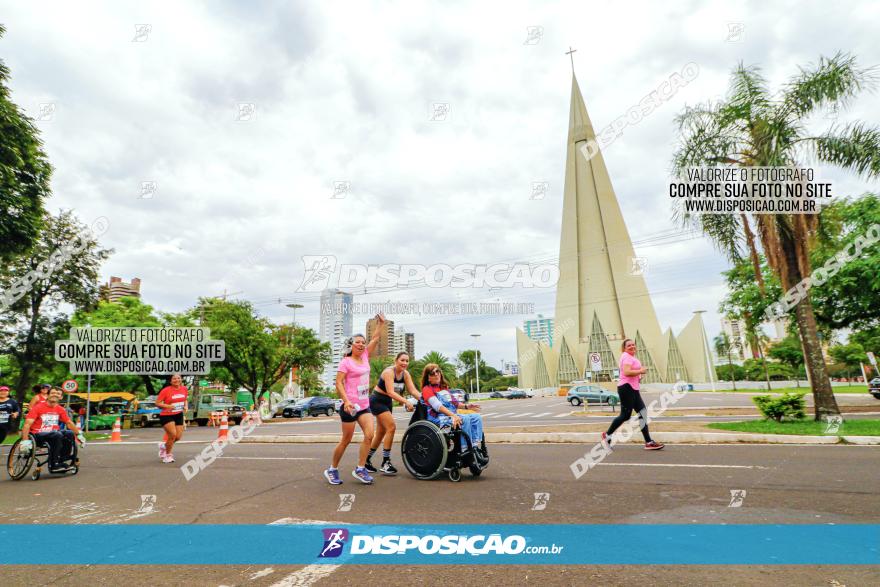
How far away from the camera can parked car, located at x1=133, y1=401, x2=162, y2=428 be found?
95.3 ft

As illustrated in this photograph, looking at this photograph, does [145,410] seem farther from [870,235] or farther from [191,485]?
[870,235]

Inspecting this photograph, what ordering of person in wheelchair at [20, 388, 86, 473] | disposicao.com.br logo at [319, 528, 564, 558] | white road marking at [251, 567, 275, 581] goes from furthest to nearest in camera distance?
1. person in wheelchair at [20, 388, 86, 473]
2. disposicao.com.br logo at [319, 528, 564, 558]
3. white road marking at [251, 567, 275, 581]

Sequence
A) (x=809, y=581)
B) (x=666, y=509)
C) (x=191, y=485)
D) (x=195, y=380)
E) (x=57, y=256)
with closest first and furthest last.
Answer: (x=809, y=581) < (x=666, y=509) < (x=191, y=485) < (x=57, y=256) < (x=195, y=380)

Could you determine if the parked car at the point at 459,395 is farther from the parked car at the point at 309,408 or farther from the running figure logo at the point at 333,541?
the parked car at the point at 309,408

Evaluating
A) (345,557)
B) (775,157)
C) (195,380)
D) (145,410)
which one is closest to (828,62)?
(775,157)

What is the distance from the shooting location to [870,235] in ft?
49.1

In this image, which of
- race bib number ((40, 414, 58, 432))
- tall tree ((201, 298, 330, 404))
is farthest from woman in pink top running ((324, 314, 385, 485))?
tall tree ((201, 298, 330, 404))

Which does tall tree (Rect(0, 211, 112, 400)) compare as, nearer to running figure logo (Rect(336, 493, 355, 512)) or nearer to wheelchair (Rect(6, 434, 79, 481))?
wheelchair (Rect(6, 434, 79, 481))

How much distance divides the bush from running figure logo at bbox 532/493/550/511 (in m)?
10.4

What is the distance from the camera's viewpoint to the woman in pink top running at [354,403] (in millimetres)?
6035

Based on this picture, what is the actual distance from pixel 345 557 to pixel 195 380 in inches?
1153

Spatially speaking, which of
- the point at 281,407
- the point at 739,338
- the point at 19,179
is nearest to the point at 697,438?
the point at 19,179

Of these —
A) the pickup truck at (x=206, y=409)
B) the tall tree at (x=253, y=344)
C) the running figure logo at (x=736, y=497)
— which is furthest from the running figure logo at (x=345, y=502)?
the tall tree at (x=253, y=344)

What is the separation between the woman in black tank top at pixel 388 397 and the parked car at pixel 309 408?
2908cm
